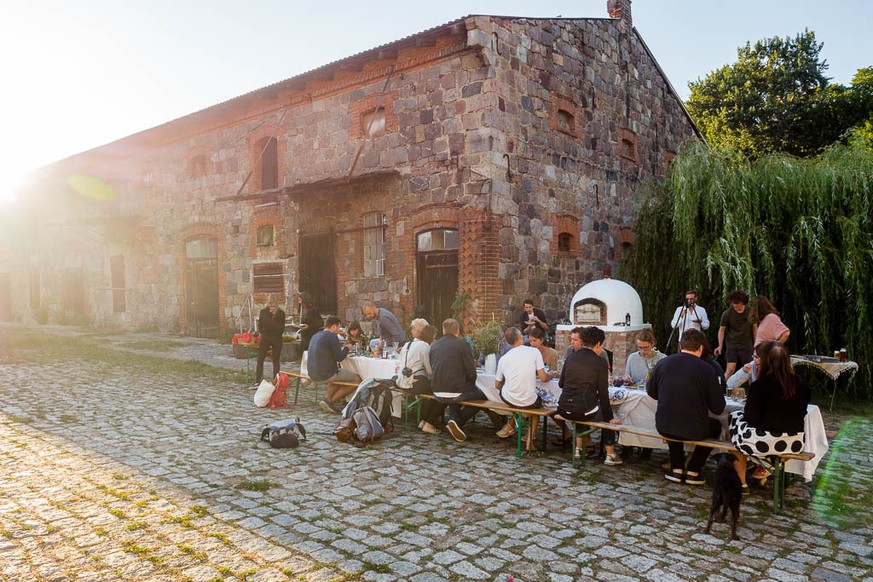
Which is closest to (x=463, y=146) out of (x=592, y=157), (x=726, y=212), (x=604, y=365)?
(x=592, y=157)

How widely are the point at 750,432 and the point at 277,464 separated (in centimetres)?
443

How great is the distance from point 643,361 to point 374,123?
887cm

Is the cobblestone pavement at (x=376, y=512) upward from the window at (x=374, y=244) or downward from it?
downward

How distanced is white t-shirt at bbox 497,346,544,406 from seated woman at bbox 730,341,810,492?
2146 mm

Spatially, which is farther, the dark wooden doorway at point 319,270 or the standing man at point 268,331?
the dark wooden doorway at point 319,270

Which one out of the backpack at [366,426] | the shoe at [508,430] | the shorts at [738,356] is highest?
the shorts at [738,356]

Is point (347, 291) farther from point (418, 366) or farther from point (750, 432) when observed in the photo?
point (750, 432)

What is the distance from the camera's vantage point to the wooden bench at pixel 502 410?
644cm

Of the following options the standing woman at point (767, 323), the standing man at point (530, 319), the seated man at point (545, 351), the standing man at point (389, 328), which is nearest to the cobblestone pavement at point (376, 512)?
the seated man at point (545, 351)

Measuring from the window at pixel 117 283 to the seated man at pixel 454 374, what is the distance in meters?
18.2

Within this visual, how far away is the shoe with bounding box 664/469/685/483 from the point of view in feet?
18.3

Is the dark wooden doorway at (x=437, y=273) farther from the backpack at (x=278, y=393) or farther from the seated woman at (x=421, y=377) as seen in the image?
the seated woman at (x=421, y=377)

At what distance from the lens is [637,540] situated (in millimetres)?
4297

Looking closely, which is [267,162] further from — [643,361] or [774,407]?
[774,407]
